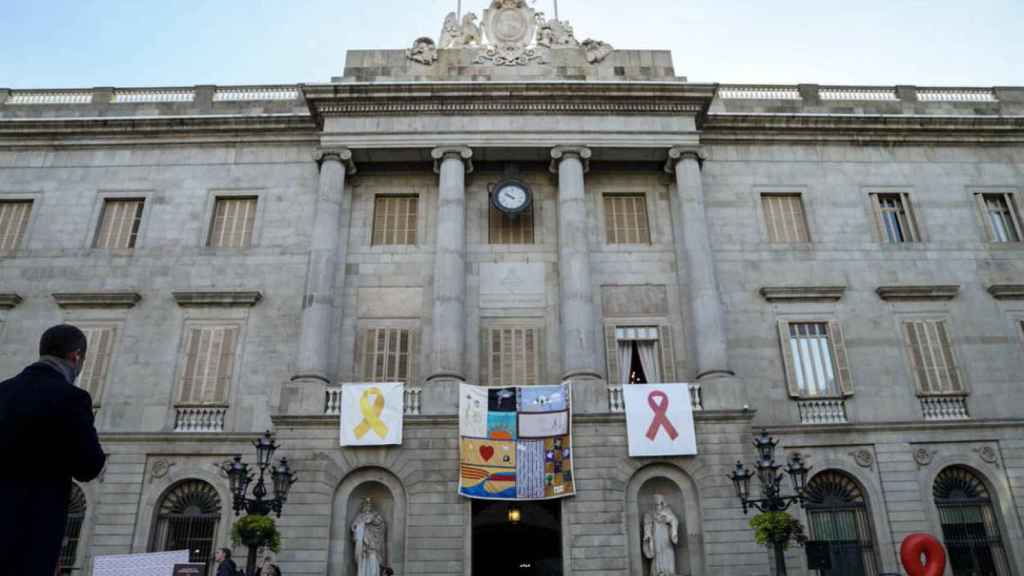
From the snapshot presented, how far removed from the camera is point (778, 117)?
2475 centimetres

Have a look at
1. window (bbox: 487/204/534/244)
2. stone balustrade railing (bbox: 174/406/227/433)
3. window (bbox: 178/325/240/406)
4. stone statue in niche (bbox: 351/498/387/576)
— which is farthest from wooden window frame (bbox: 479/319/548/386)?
stone balustrade railing (bbox: 174/406/227/433)

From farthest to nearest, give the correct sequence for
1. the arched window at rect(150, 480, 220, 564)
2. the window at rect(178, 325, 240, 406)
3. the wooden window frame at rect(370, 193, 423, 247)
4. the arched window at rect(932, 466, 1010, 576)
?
1. the wooden window frame at rect(370, 193, 423, 247)
2. the window at rect(178, 325, 240, 406)
3. the arched window at rect(932, 466, 1010, 576)
4. the arched window at rect(150, 480, 220, 564)

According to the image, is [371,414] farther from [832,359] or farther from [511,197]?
[832,359]

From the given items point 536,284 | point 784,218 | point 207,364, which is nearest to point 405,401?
point 536,284

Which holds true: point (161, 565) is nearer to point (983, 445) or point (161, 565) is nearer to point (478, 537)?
point (478, 537)

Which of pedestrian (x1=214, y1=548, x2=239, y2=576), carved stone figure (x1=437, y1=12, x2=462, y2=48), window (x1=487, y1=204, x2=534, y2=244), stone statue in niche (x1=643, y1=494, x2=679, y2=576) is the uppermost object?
carved stone figure (x1=437, y1=12, x2=462, y2=48)

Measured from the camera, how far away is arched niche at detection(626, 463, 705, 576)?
18.4 meters

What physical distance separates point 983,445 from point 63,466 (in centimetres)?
2407

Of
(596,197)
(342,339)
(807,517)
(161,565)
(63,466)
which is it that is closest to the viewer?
(63,466)

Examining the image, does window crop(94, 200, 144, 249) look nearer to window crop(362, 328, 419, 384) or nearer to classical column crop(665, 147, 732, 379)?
window crop(362, 328, 419, 384)

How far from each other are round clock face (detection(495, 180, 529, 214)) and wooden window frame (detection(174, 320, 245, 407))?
29.3 feet

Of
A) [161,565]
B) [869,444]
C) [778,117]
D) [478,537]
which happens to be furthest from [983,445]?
[161,565]

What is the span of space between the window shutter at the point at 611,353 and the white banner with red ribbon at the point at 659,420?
186 centimetres

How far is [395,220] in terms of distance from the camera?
23.9 m
